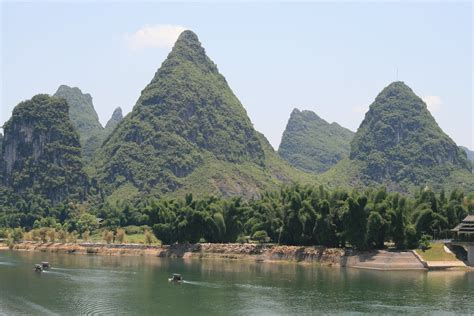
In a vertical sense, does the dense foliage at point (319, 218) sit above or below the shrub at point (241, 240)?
above

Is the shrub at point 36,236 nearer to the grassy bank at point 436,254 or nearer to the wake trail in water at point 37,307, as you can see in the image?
the grassy bank at point 436,254

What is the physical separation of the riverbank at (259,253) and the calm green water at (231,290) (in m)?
3.46

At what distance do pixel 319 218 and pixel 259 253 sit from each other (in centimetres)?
1228

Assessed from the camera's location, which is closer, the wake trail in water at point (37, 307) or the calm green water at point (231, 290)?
the wake trail in water at point (37, 307)

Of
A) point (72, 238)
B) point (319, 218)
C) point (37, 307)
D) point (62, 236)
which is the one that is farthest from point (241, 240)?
point (37, 307)

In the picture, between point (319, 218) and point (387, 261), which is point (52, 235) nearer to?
point (319, 218)

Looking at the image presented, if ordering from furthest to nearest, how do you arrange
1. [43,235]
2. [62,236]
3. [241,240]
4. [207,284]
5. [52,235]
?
[43,235] < [52,235] < [62,236] < [241,240] < [207,284]

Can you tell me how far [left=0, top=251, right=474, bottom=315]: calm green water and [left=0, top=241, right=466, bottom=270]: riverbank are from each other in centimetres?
346

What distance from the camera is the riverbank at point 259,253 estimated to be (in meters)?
90.0

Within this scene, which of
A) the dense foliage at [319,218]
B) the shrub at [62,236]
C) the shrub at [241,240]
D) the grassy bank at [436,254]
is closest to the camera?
the grassy bank at [436,254]

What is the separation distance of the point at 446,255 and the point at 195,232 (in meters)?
42.2

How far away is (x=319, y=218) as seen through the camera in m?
99.5

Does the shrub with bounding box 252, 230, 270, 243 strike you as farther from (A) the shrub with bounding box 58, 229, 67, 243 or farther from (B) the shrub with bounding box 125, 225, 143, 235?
(B) the shrub with bounding box 125, 225, 143, 235

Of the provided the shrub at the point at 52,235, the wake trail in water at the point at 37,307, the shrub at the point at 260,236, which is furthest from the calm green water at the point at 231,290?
the shrub at the point at 52,235
